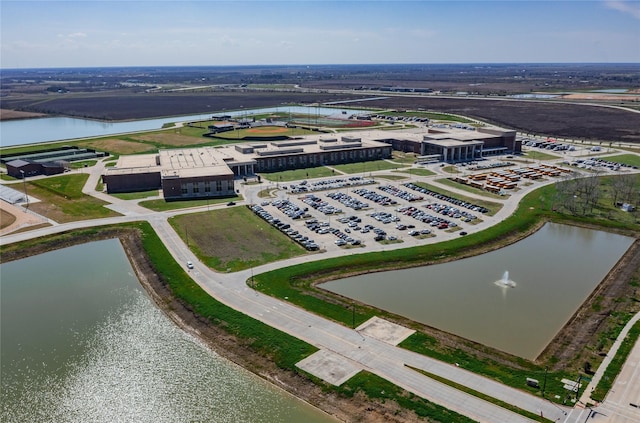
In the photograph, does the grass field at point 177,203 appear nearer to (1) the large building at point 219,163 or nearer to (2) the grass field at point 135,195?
(1) the large building at point 219,163

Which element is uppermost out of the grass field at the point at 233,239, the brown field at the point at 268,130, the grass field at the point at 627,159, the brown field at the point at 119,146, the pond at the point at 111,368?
the brown field at the point at 268,130

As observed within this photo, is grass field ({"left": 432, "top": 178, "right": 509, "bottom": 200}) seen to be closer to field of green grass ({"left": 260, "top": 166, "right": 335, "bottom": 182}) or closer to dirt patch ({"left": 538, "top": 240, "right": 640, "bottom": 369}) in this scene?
field of green grass ({"left": 260, "top": 166, "right": 335, "bottom": 182})

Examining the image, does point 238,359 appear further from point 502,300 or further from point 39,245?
point 39,245

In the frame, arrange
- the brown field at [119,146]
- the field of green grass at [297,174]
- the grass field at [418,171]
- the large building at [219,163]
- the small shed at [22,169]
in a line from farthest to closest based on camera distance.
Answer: the brown field at [119,146] < the small shed at [22,169] < the grass field at [418,171] < the field of green grass at [297,174] < the large building at [219,163]

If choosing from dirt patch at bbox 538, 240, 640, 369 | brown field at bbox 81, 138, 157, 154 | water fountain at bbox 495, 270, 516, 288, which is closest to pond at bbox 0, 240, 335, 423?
dirt patch at bbox 538, 240, 640, 369

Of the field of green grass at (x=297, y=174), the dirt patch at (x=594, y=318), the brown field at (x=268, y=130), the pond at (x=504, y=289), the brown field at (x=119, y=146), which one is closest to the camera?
the dirt patch at (x=594, y=318)

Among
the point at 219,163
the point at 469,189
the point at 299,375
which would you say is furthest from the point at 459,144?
the point at 299,375

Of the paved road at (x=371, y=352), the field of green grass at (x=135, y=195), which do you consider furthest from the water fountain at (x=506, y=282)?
the field of green grass at (x=135, y=195)
